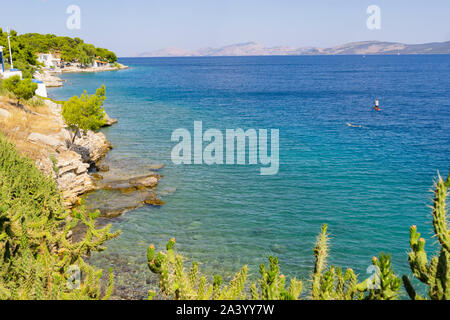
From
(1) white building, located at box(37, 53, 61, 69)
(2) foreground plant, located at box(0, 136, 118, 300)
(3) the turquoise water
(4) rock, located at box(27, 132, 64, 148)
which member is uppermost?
(1) white building, located at box(37, 53, 61, 69)

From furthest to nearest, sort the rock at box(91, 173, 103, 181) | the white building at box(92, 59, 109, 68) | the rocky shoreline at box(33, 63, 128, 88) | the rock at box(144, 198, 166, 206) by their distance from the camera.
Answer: the white building at box(92, 59, 109, 68)
the rocky shoreline at box(33, 63, 128, 88)
the rock at box(91, 173, 103, 181)
the rock at box(144, 198, 166, 206)

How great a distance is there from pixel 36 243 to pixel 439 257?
12633 mm

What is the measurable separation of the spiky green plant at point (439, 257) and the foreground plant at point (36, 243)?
8.27 meters

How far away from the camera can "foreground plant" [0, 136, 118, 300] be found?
10438 millimetres

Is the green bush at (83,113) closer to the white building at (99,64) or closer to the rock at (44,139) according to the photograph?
the rock at (44,139)

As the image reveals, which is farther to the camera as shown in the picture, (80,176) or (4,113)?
(4,113)

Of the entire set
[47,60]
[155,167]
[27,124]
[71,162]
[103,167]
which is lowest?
[155,167]

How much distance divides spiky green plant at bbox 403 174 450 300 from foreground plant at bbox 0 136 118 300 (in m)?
8.27

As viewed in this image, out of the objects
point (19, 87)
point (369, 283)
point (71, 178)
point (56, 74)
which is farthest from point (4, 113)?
point (56, 74)

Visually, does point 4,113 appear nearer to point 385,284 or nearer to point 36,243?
point 36,243

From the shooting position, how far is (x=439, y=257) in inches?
320

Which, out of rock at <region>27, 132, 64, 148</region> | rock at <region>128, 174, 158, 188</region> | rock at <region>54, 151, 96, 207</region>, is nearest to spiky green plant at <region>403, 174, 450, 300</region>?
rock at <region>54, 151, 96, 207</region>

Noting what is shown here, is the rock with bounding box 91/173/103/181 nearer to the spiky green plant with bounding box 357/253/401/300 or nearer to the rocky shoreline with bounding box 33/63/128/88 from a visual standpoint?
the spiky green plant with bounding box 357/253/401/300

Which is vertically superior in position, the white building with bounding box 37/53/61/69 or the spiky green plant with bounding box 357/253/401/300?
the white building with bounding box 37/53/61/69
